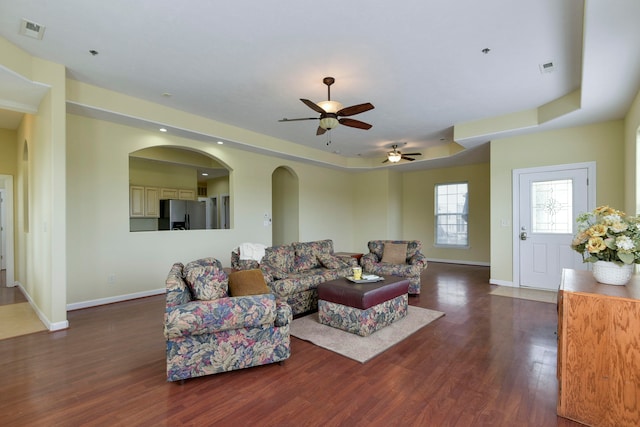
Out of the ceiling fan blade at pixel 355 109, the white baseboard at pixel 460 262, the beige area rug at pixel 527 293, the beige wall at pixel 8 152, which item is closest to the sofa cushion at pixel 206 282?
the ceiling fan blade at pixel 355 109

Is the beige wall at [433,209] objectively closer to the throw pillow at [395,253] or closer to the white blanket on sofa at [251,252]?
the throw pillow at [395,253]

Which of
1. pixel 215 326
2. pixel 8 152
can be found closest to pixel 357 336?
pixel 215 326

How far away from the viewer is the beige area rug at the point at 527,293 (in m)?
4.88

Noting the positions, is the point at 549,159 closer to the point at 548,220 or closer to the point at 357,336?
the point at 548,220

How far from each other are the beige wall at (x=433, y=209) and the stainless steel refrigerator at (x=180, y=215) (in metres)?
6.23

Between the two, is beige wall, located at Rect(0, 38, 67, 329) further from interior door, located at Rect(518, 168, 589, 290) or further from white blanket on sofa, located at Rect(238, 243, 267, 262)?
interior door, located at Rect(518, 168, 589, 290)

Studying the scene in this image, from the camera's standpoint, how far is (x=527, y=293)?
5.23m

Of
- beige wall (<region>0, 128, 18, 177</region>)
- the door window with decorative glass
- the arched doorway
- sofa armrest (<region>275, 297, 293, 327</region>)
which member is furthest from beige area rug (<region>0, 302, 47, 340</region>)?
the door window with decorative glass

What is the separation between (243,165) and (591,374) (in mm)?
6064

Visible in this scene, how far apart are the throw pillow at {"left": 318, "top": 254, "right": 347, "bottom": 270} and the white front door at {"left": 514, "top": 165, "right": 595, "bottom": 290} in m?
3.41

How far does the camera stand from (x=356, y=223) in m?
9.77

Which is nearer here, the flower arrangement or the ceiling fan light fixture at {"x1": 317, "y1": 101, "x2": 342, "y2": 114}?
the flower arrangement

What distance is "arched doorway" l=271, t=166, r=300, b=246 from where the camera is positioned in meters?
8.05

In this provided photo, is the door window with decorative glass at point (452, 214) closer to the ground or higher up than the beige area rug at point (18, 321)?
higher up
